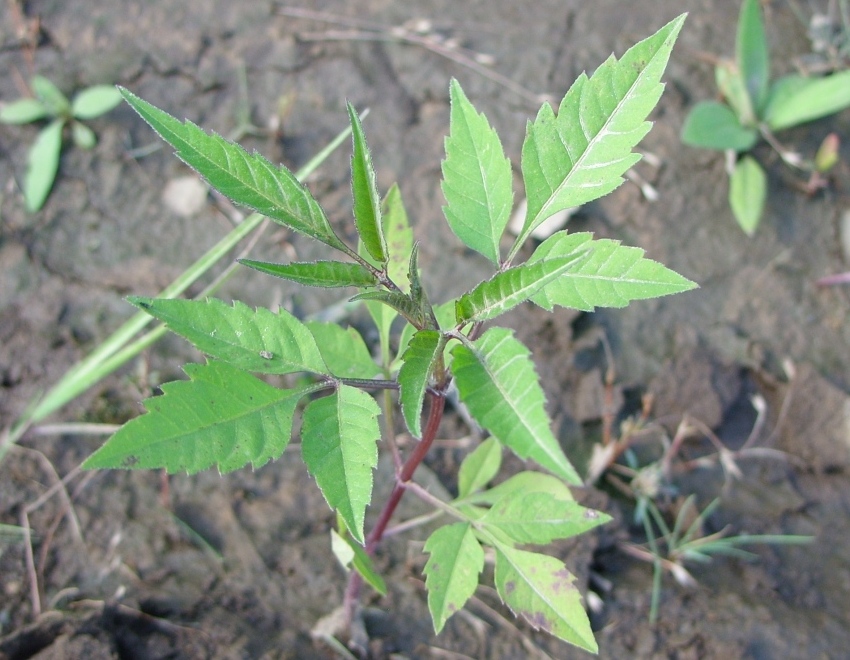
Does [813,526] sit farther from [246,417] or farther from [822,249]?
[246,417]

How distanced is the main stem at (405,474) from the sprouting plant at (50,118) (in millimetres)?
1906

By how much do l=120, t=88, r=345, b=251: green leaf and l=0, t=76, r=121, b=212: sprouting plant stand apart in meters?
1.89

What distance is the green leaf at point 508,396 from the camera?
3.66 feet

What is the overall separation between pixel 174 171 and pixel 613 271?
2084 mm

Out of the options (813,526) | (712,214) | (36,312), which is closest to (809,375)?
(813,526)

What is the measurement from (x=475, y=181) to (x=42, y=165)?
2.09 m

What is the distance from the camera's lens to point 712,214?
2.93 m

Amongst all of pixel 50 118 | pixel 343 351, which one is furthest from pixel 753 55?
pixel 50 118

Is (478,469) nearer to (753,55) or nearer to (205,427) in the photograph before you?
(205,427)

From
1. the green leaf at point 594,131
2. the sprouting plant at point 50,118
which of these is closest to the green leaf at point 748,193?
the green leaf at point 594,131

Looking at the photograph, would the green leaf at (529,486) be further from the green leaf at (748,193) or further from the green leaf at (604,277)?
the green leaf at (748,193)

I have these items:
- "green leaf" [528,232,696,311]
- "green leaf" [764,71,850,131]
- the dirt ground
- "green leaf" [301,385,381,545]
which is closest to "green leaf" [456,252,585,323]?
"green leaf" [528,232,696,311]

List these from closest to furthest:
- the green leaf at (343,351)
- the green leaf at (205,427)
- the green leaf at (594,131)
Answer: the green leaf at (205,427) → the green leaf at (594,131) → the green leaf at (343,351)

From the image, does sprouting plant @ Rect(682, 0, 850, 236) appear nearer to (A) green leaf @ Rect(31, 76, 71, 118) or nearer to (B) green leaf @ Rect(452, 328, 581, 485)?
(B) green leaf @ Rect(452, 328, 581, 485)
